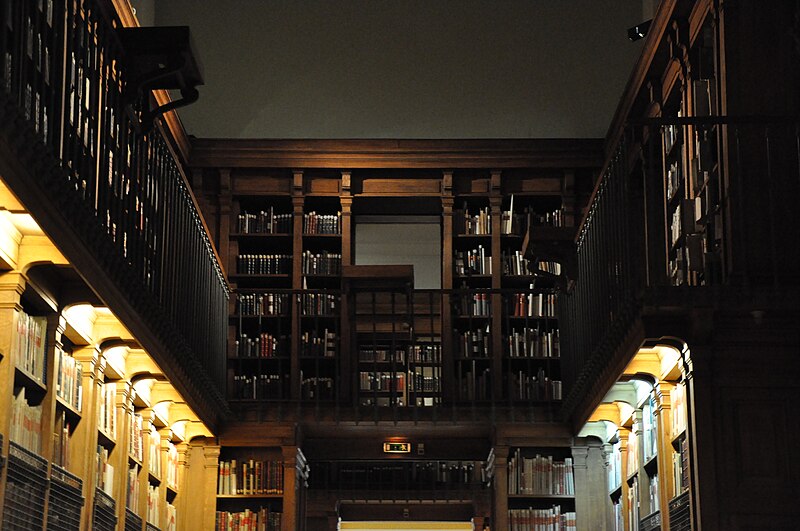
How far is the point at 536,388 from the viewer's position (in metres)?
8.95

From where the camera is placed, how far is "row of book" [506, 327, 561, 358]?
9.05m

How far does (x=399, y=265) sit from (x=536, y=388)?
152cm

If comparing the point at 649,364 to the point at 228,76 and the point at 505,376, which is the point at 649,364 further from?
the point at 228,76

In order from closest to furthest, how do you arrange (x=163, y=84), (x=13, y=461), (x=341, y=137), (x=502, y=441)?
(x=13, y=461) → (x=163, y=84) → (x=502, y=441) → (x=341, y=137)

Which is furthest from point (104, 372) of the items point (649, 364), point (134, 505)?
point (649, 364)

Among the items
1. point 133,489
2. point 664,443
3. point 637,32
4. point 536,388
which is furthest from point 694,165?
point 133,489

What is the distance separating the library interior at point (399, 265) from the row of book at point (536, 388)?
0.03 metres

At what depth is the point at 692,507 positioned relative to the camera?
5230mm

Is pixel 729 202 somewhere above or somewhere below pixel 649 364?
above

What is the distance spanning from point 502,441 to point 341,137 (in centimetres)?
304

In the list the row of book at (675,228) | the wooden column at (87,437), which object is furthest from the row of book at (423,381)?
the wooden column at (87,437)

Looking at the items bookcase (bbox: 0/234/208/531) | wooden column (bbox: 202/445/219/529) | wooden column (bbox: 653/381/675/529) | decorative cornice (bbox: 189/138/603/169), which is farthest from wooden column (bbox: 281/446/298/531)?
wooden column (bbox: 653/381/675/529)

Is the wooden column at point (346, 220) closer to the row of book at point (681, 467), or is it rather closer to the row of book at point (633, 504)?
the row of book at point (633, 504)

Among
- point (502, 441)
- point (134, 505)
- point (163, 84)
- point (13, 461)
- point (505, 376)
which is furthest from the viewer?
point (505, 376)
